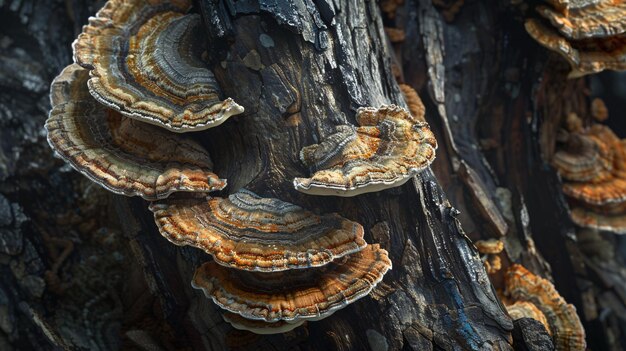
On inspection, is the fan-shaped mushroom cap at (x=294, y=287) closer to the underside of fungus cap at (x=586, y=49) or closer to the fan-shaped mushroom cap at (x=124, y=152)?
the fan-shaped mushroom cap at (x=124, y=152)

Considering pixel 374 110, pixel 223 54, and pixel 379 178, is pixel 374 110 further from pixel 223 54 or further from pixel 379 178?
pixel 223 54

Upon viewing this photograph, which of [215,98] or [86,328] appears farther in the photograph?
[86,328]

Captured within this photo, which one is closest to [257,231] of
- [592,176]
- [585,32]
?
[585,32]

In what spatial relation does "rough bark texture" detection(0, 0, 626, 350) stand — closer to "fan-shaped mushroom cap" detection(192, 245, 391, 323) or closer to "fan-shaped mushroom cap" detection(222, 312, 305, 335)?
"fan-shaped mushroom cap" detection(192, 245, 391, 323)

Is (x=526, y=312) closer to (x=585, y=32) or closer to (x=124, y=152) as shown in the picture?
(x=585, y=32)

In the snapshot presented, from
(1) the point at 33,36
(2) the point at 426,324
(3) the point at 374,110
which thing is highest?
(1) the point at 33,36

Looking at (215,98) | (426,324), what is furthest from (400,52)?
(426,324)

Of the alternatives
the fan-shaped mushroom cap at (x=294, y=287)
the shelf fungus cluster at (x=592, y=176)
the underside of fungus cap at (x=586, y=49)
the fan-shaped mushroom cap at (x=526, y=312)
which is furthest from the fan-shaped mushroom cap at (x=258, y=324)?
the shelf fungus cluster at (x=592, y=176)
